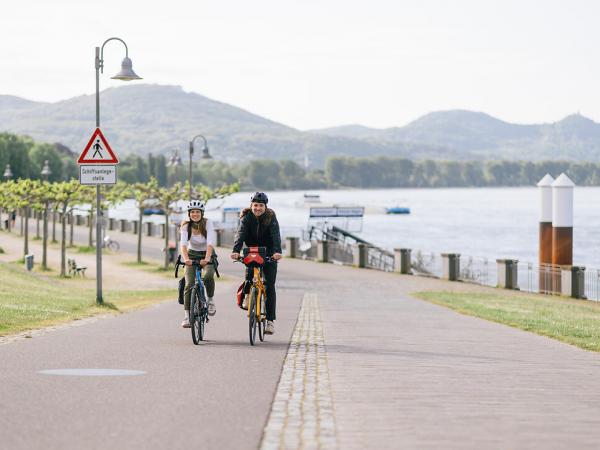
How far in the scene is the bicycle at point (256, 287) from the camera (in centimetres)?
1178

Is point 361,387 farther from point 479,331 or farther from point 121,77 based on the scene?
point 121,77

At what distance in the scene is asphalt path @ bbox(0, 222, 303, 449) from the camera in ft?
21.1

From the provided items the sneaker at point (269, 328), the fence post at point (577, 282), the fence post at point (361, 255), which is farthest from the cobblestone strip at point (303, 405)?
the fence post at point (361, 255)

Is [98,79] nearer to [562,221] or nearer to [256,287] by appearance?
[256,287]

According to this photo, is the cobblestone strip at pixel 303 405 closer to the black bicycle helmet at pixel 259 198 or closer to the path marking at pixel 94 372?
the path marking at pixel 94 372

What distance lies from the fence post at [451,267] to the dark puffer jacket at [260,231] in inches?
1025

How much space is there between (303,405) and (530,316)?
40.2 ft

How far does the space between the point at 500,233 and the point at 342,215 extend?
51.6 m

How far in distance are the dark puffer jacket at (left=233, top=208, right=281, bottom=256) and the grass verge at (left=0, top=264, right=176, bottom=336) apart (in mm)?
3252

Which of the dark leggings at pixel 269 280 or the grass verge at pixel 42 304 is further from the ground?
the dark leggings at pixel 269 280

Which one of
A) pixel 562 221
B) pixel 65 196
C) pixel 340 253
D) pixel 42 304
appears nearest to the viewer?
pixel 42 304

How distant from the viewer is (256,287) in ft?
39.3

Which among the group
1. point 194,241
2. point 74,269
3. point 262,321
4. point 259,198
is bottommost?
point 74,269

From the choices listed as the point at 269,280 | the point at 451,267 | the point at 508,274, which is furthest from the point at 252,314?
the point at 451,267
